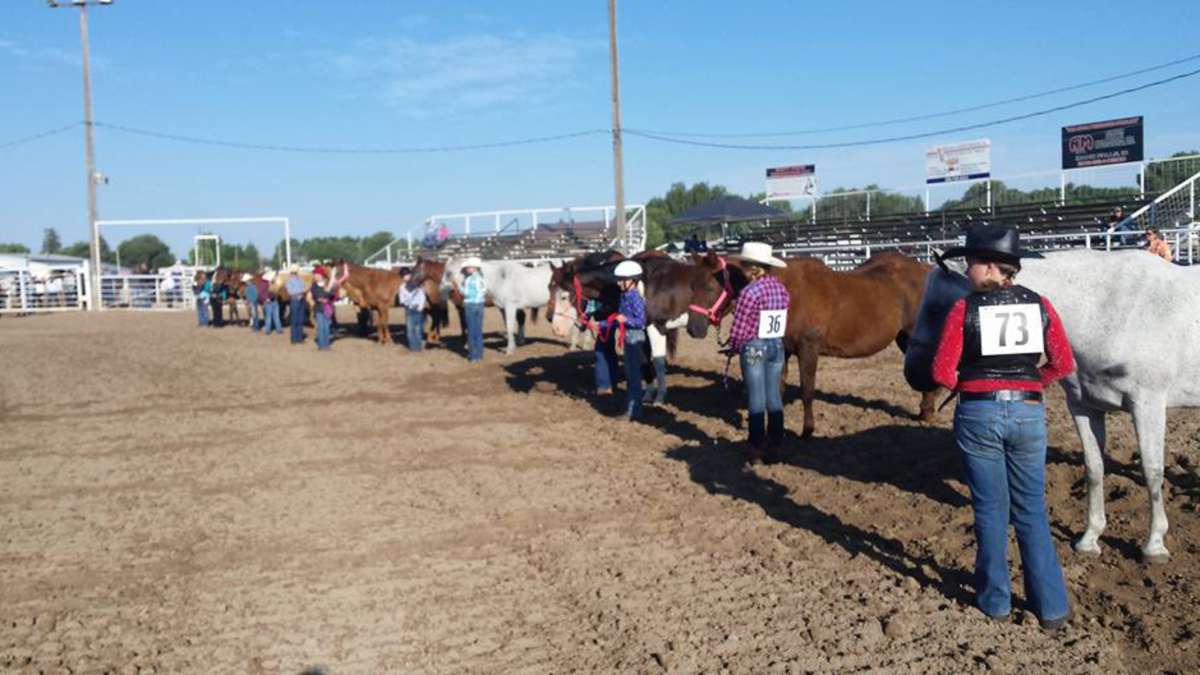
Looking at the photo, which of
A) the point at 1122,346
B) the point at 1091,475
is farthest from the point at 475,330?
the point at 1122,346

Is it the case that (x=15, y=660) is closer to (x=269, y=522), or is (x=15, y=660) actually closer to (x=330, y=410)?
(x=269, y=522)

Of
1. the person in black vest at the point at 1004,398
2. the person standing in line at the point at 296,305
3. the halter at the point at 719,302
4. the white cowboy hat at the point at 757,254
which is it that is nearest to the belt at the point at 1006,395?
the person in black vest at the point at 1004,398

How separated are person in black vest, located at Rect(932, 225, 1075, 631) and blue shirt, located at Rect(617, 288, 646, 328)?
20.6 ft

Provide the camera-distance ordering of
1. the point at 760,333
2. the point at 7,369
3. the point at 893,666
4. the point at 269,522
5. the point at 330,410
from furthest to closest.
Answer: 1. the point at 7,369
2. the point at 330,410
3. the point at 760,333
4. the point at 269,522
5. the point at 893,666

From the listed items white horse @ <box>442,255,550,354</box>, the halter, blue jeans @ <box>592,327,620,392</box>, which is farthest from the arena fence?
the halter

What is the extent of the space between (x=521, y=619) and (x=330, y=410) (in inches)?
318

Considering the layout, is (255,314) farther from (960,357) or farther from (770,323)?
(960,357)

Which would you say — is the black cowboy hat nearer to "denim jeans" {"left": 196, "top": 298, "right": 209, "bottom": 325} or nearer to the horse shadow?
the horse shadow

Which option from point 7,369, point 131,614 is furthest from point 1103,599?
point 7,369

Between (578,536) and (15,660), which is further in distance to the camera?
(578,536)

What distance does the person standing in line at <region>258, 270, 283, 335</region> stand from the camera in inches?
1009

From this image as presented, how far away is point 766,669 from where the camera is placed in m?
4.54

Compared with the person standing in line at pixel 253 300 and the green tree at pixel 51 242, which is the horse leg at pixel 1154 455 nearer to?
the person standing in line at pixel 253 300

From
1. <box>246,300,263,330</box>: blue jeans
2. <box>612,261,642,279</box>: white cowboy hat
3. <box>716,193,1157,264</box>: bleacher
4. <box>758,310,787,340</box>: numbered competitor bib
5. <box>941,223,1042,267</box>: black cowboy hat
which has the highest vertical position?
<box>716,193,1157,264</box>: bleacher
